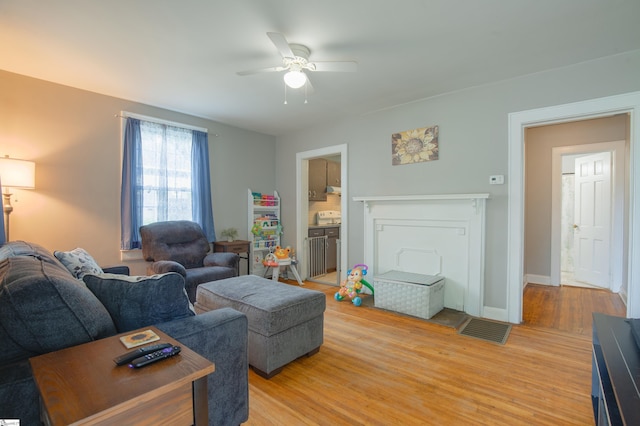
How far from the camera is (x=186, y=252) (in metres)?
3.73

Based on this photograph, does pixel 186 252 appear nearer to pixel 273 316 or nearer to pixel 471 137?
pixel 273 316

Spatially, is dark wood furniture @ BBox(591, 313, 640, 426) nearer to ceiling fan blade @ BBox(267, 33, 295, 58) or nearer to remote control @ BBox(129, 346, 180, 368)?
remote control @ BBox(129, 346, 180, 368)

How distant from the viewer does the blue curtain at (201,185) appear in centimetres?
420

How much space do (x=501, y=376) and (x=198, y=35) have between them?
3373 mm

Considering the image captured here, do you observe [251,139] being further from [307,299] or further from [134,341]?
[134,341]

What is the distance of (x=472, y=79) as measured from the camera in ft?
10.0

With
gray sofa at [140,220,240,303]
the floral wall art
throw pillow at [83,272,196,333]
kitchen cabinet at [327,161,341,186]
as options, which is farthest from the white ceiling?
kitchen cabinet at [327,161,341,186]

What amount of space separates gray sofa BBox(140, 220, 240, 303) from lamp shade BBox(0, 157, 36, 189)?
3.61ft

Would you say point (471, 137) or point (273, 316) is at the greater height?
point (471, 137)

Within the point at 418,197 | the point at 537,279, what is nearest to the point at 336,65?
the point at 418,197

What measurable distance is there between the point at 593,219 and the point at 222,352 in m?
5.69

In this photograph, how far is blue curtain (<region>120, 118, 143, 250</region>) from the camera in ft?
11.7

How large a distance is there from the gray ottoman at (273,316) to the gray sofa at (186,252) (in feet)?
2.53

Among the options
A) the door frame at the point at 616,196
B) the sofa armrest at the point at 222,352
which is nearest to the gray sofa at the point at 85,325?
the sofa armrest at the point at 222,352
